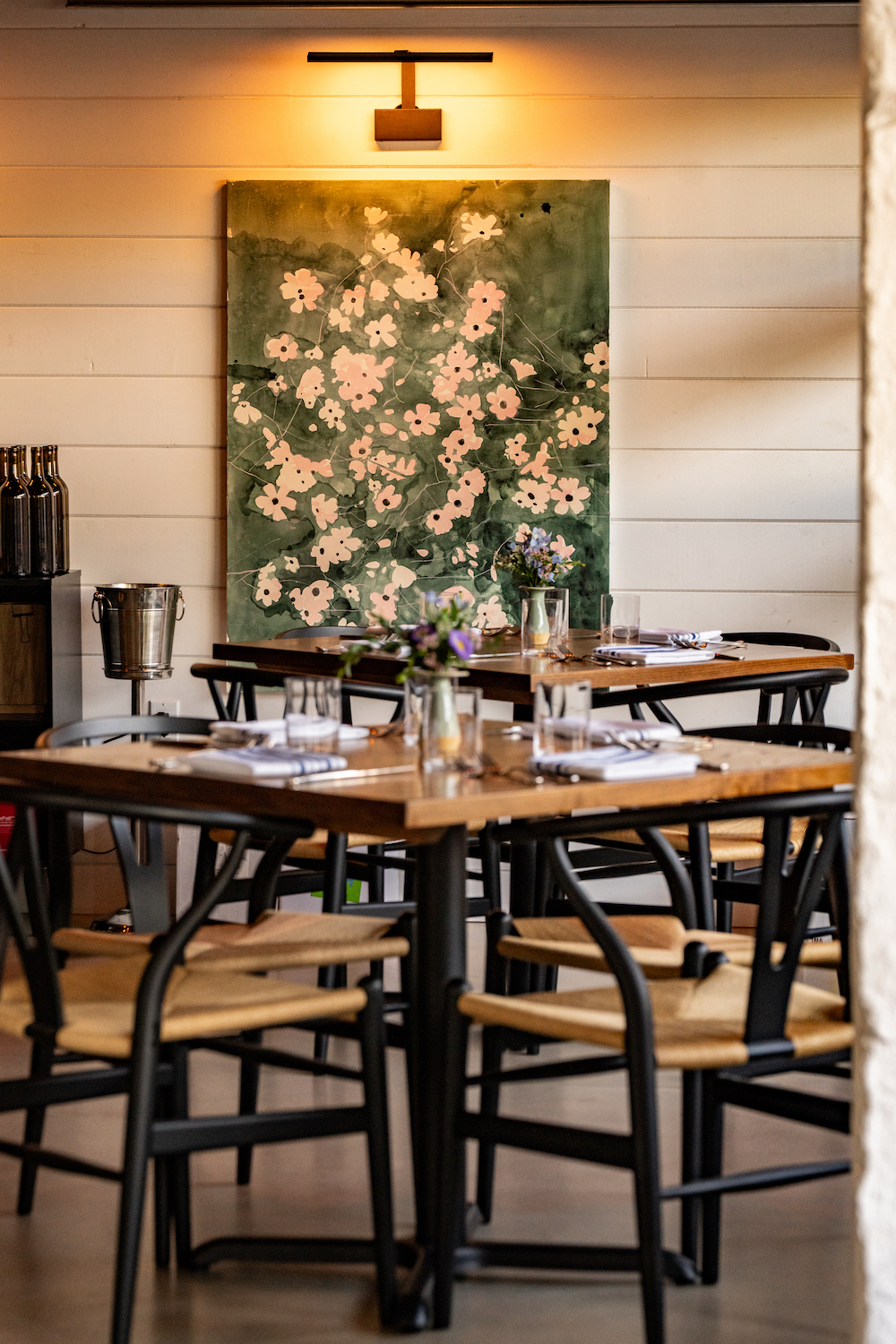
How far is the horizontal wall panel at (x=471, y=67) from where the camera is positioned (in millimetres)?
4895

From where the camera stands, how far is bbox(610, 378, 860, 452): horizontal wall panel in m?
4.98

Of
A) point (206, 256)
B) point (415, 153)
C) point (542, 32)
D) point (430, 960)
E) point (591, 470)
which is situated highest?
point (542, 32)

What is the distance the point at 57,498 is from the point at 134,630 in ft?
1.87

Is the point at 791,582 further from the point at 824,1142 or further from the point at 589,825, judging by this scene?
the point at 589,825

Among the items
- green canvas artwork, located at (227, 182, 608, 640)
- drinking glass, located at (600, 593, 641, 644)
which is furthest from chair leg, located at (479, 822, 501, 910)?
green canvas artwork, located at (227, 182, 608, 640)

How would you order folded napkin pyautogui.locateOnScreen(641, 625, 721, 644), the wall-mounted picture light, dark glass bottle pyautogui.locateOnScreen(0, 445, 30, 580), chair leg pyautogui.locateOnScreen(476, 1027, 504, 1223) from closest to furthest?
chair leg pyautogui.locateOnScreen(476, 1027, 504, 1223) → folded napkin pyautogui.locateOnScreen(641, 625, 721, 644) → dark glass bottle pyautogui.locateOnScreen(0, 445, 30, 580) → the wall-mounted picture light

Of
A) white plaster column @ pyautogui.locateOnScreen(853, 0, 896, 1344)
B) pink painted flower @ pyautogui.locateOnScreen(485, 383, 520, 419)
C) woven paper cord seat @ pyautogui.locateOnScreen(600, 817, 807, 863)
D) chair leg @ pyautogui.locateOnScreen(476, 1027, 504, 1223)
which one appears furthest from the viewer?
pink painted flower @ pyautogui.locateOnScreen(485, 383, 520, 419)

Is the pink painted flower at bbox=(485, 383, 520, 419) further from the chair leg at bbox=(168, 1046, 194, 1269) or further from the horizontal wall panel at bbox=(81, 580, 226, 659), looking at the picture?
the chair leg at bbox=(168, 1046, 194, 1269)

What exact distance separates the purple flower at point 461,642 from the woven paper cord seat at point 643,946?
47 cm

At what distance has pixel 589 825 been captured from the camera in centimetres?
216

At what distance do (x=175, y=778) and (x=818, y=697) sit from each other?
1.94m

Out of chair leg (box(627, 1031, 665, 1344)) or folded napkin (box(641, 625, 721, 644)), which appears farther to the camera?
folded napkin (box(641, 625, 721, 644))

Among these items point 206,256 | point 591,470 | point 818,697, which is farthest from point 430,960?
point 206,256

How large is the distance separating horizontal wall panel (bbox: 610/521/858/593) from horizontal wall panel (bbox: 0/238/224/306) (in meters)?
1.54
